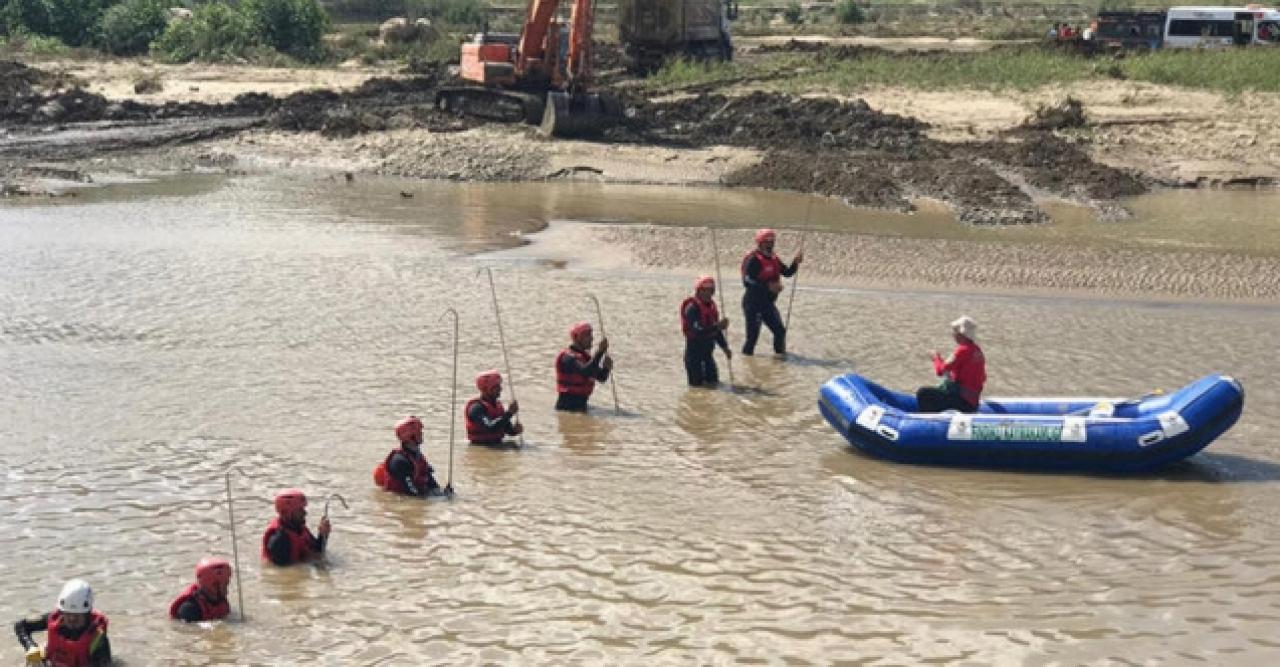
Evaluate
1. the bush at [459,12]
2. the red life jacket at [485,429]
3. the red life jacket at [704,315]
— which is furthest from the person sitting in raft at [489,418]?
the bush at [459,12]

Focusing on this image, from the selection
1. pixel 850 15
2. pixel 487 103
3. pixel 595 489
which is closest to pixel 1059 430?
pixel 595 489

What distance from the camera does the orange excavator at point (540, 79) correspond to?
3134cm

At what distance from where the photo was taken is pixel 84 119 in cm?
3616

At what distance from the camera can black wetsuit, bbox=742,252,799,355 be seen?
15500 millimetres

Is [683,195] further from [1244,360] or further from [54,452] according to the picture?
[54,452]

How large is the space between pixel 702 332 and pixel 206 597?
6391 millimetres

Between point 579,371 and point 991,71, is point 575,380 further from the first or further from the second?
point 991,71

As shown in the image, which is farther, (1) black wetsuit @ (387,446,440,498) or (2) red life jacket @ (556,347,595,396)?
(2) red life jacket @ (556,347,595,396)

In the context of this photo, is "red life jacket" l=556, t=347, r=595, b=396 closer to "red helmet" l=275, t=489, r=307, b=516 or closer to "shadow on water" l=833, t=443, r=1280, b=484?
"shadow on water" l=833, t=443, r=1280, b=484

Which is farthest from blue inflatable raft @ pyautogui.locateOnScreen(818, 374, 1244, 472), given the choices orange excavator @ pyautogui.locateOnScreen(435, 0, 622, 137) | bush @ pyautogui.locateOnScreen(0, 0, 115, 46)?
bush @ pyautogui.locateOnScreen(0, 0, 115, 46)

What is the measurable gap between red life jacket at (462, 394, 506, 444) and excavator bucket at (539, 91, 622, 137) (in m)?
19.2

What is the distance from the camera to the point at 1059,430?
38.4 feet

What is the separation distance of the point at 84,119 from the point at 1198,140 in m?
25.1

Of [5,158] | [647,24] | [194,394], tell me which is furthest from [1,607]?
[647,24]
